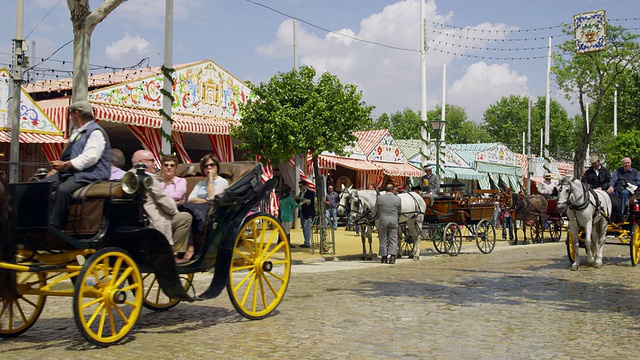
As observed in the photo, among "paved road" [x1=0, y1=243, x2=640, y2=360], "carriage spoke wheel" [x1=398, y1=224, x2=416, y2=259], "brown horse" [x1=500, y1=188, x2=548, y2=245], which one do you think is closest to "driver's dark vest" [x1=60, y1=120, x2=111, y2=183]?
"paved road" [x1=0, y1=243, x2=640, y2=360]

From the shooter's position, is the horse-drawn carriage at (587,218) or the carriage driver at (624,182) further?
the carriage driver at (624,182)

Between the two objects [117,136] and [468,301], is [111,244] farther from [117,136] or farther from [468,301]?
[117,136]

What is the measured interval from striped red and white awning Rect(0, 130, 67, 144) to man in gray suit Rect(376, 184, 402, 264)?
28.0 feet

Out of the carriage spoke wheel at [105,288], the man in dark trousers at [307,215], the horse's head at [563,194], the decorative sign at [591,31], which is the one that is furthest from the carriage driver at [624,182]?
the carriage spoke wheel at [105,288]

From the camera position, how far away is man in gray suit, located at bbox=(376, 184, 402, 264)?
54.5ft

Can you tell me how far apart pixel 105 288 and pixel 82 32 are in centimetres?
689

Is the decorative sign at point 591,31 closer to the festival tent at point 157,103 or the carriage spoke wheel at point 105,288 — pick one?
the festival tent at point 157,103

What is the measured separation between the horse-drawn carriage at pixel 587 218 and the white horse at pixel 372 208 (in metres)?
4.04

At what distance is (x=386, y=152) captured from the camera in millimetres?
33281

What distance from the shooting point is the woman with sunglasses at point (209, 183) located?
25.4ft

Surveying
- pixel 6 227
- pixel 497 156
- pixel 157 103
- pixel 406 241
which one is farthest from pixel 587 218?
pixel 497 156

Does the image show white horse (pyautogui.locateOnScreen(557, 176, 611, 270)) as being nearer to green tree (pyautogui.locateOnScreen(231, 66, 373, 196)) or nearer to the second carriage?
the second carriage

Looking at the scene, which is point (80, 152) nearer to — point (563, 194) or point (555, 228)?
point (563, 194)

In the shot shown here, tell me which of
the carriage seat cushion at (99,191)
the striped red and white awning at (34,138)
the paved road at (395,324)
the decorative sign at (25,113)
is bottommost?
the paved road at (395,324)
